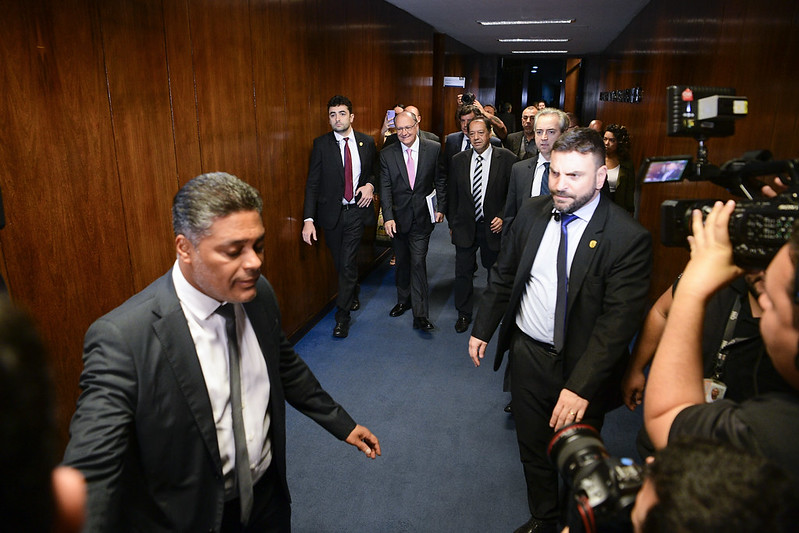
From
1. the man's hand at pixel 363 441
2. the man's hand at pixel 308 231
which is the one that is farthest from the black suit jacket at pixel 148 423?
the man's hand at pixel 308 231

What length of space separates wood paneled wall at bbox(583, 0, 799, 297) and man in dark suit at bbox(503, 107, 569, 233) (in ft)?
3.30

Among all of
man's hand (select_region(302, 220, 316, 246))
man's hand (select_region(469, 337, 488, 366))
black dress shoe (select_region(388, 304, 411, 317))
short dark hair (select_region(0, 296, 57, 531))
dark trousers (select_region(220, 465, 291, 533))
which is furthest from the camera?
black dress shoe (select_region(388, 304, 411, 317))

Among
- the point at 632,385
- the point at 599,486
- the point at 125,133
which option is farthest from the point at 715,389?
the point at 125,133

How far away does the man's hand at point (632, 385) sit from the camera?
2.00 meters

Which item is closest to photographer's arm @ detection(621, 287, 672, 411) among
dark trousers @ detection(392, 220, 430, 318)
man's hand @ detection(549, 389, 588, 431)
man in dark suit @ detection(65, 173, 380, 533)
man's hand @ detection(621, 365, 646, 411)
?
man's hand @ detection(621, 365, 646, 411)

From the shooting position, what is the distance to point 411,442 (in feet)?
10.0

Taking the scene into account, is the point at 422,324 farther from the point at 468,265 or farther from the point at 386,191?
the point at 386,191

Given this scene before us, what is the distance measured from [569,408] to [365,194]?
297cm

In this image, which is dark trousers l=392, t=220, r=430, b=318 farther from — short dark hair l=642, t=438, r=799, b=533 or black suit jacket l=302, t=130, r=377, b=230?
short dark hair l=642, t=438, r=799, b=533

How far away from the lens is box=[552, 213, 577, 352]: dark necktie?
210 centimetres

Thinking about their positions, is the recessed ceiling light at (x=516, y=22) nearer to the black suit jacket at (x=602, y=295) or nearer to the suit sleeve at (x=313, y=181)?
the suit sleeve at (x=313, y=181)

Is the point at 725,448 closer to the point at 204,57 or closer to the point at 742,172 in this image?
the point at 742,172

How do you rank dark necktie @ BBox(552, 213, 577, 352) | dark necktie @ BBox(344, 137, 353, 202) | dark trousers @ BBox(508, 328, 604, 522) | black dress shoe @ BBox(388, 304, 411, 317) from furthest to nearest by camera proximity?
black dress shoe @ BBox(388, 304, 411, 317)
dark necktie @ BBox(344, 137, 353, 202)
dark trousers @ BBox(508, 328, 604, 522)
dark necktie @ BBox(552, 213, 577, 352)

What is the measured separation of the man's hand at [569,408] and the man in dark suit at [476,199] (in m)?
2.56
